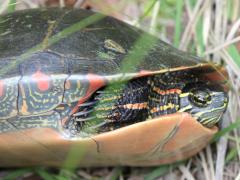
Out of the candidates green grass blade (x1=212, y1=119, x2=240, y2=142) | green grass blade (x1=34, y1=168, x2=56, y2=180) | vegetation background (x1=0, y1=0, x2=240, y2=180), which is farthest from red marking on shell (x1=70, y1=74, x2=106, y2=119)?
green grass blade (x1=212, y1=119, x2=240, y2=142)

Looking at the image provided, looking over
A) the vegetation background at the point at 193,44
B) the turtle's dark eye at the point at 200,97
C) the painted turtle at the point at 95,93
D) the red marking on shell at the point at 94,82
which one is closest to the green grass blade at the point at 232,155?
the vegetation background at the point at 193,44

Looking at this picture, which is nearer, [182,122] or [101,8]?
[182,122]

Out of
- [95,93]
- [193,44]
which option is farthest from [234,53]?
[95,93]

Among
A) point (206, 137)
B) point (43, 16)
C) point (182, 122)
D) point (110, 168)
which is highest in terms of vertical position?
point (43, 16)

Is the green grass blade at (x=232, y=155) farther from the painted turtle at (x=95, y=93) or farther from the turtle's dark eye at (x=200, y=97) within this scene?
the turtle's dark eye at (x=200, y=97)

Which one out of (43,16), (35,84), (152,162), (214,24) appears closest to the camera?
(35,84)

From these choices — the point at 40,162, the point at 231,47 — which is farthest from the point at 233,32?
the point at 40,162

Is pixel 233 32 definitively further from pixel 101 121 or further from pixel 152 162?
pixel 101 121
